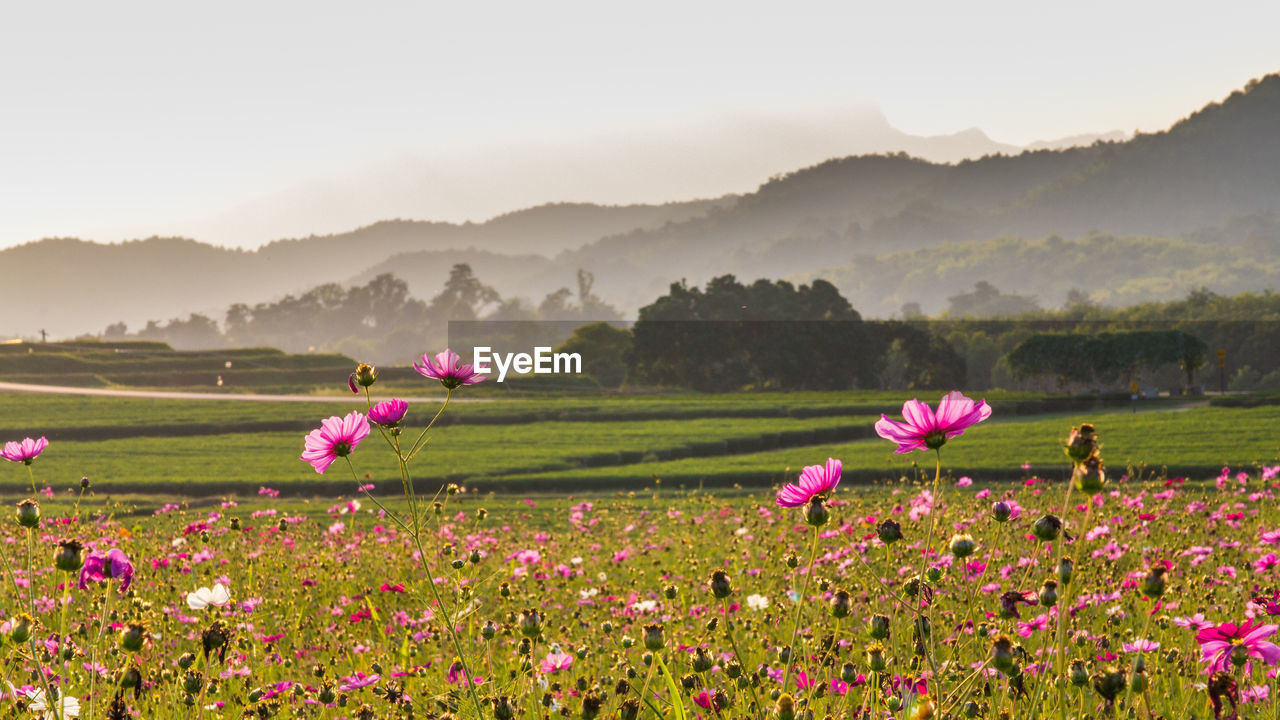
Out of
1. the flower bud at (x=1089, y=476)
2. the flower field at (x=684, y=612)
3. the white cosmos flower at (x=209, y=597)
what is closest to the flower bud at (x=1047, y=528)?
the flower field at (x=684, y=612)

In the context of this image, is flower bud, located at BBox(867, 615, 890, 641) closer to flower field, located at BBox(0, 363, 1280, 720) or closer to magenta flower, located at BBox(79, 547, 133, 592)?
flower field, located at BBox(0, 363, 1280, 720)

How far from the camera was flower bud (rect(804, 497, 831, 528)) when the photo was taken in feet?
4.21

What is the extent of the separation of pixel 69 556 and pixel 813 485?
139 centimetres

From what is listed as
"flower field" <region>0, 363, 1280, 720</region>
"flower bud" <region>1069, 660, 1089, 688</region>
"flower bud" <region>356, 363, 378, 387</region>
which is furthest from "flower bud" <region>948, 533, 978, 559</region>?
"flower bud" <region>356, 363, 378, 387</region>

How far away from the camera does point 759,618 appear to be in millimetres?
3889

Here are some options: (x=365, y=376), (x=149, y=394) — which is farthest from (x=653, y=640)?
(x=149, y=394)

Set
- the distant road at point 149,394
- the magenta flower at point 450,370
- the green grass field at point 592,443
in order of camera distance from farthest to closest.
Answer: the distant road at point 149,394 < the green grass field at point 592,443 < the magenta flower at point 450,370

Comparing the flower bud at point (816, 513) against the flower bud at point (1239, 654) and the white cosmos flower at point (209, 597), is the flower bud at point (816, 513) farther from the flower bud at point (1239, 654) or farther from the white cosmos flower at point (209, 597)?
the white cosmos flower at point (209, 597)

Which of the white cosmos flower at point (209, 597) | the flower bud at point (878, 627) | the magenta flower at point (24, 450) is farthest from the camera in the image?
the white cosmos flower at point (209, 597)

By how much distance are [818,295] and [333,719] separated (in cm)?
4115

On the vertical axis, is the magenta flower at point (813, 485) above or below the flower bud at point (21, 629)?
above

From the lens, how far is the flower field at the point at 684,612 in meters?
1.49

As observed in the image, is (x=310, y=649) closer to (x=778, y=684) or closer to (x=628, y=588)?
(x=628, y=588)

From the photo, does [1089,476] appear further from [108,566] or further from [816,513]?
[108,566]
